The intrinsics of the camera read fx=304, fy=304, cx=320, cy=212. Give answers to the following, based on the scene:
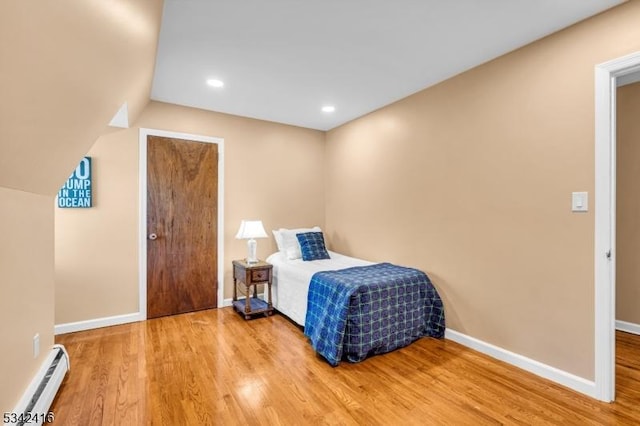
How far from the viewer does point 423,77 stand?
2.94 m

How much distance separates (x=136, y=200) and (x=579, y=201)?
160 inches

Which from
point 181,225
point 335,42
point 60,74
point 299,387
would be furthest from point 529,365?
point 181,225

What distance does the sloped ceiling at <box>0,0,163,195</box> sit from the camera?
1043 mm

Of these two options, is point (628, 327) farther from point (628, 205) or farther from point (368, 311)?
point (368, 311)

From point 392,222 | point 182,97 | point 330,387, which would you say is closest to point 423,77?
point 392,222

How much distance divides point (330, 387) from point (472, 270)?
160 centimetres

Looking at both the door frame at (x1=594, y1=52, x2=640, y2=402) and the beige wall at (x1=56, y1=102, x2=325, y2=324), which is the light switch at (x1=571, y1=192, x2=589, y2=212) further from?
the beige wall at (x1=56, y1=102, x2=325, y2=324)

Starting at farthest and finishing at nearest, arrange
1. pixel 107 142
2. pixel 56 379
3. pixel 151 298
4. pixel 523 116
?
pixel 151 298, pixel 107 142, pixel 523 116, pixel 56 379

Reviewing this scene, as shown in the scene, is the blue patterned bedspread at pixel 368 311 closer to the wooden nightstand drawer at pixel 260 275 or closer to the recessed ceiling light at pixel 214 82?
the wooden nightstand drawer at pixel 260 275

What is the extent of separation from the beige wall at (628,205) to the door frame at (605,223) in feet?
5.29

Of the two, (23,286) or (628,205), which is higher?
(628,205)

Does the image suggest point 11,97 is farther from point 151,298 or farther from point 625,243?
point 625,243

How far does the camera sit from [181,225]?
366 centimetres

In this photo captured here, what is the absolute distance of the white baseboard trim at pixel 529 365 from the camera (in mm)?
2066
